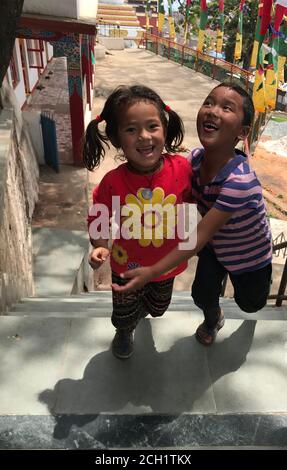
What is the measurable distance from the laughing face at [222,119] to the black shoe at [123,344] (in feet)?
3.63

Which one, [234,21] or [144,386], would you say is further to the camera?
[234,21]

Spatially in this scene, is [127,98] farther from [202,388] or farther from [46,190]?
[46,190]

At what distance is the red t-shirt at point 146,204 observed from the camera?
69.6 inches

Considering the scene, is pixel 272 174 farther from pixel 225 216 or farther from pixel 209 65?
pixel 225 216

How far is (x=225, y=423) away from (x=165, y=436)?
0.31 metres

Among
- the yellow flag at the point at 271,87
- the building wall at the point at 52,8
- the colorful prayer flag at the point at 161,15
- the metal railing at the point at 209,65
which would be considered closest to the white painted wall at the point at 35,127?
the building wall at the point at 52,8

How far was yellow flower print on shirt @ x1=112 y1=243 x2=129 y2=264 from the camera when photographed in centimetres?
187

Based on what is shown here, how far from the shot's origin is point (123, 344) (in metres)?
2.09

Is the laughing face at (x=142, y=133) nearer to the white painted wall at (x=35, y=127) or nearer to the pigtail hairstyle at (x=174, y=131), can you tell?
the pigtail hairstyle at (x=174, y=131)

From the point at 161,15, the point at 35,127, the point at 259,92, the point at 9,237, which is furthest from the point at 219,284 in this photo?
the point at 161,15

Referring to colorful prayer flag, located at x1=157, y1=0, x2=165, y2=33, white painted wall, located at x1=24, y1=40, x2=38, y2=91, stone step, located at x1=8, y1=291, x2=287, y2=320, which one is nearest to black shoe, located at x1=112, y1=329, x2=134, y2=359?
stone step, located at x1=8, y1=291, x2=287, y2=320

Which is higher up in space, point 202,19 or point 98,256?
point 202,19

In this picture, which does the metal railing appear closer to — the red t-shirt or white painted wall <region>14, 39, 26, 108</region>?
white painted wall <region>14, 39, 26, 108</region>

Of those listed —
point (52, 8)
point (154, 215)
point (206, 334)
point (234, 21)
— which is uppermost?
point (234, 21)
